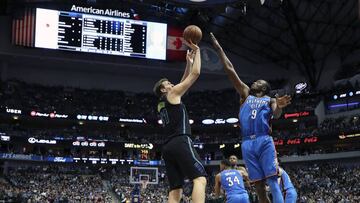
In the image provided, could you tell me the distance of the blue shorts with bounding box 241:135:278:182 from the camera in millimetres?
7160

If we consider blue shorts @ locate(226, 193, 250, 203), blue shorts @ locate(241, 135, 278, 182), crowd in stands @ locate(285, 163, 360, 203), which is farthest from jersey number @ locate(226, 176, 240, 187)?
crowd in stands @ locate(285, 163, 360, 203)

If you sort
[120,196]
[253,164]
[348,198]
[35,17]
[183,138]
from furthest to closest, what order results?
[35,17] → [120,196] → [348,198] → [253,164] → [183,138]

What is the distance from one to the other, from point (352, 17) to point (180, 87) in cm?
4636

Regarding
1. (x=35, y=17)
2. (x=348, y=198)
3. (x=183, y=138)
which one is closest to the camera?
(x=183, y=138)

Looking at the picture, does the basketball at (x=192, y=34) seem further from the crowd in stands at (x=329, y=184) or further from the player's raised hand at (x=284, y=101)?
the crowd in stands at (x=329, y=184)

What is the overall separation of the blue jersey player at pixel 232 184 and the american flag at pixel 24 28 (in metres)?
41.3

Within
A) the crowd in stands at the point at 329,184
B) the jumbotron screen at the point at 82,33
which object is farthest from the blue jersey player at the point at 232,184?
the jumbotron screen at the point at 82,33

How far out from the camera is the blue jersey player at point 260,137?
7133 millimetres

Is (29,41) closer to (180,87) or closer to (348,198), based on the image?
(348,198)

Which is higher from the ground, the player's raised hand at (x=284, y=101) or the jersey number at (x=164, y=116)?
the player's raised hand at (x=284, y=101)

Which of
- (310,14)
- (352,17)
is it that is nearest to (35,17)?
(310,14)

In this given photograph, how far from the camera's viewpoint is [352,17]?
49094 mm

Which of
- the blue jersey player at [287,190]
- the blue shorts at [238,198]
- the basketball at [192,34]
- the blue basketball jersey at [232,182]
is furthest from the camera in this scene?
the blue basketball jersey at [232,182]

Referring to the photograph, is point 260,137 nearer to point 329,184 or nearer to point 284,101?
point 284,101
